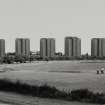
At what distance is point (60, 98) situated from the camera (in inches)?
1500

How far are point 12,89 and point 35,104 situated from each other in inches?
521

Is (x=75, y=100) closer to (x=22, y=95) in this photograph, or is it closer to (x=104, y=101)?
(x=104, y=101)

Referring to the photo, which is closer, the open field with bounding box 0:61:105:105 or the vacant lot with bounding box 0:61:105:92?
the open field with bounding box 0:61:105:105

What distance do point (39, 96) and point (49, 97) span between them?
4.97 feet

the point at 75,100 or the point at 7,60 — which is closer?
the point at 75,100

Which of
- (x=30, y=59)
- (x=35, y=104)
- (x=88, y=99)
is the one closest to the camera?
(x=35, y=104)

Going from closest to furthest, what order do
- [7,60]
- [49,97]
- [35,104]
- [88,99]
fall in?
[35,104]
[88,99]
[49,97]
[7,60]

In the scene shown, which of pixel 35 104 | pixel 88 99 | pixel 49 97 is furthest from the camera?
pixel 49 97

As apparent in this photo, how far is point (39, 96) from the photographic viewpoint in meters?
40.0

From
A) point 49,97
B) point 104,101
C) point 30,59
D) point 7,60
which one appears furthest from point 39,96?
point 30,59

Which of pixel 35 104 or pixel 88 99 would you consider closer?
pixel 35 104

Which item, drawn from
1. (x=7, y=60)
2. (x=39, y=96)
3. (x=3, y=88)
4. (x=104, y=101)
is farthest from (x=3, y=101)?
(x=7, y=60)

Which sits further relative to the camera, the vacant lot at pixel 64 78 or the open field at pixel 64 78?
the vacant lot at pixel 64 78

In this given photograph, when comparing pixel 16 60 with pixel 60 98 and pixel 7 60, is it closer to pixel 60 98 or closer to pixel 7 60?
pixel 7 60
